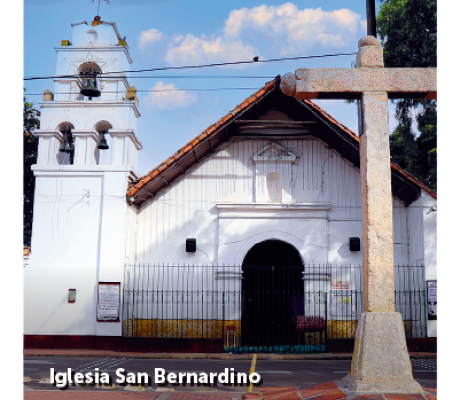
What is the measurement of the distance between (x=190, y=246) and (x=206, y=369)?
12.6ft

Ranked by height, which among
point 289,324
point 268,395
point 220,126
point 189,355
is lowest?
point 189,355

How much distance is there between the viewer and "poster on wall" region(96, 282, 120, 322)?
38.3 ft

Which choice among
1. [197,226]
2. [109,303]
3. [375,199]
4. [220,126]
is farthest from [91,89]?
[375,199]

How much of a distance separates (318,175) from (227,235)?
9.13ft

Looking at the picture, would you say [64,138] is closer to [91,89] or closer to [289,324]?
[91,89]

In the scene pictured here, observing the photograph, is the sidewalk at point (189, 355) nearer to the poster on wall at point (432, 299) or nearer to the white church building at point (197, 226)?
the white church building at point (197, 226)

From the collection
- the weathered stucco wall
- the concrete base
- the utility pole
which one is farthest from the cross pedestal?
the weathered stucco wall

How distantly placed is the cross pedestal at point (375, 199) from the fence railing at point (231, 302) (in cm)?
668

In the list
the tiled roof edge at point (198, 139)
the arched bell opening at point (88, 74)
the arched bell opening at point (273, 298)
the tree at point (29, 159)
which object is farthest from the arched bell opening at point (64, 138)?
the arched bell opening at point (273, 298)

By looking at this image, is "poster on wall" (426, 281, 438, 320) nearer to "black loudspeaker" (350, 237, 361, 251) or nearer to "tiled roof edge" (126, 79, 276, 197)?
"black loudspeaker" (350, 237, 361, 251)

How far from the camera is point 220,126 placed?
1223 cm

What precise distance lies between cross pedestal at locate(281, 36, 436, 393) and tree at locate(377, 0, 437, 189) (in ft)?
27.3

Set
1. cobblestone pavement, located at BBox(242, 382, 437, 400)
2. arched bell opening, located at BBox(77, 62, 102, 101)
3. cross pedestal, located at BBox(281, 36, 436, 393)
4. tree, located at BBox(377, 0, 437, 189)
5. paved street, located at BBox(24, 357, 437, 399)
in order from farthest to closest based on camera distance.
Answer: tree, located at BBox(377, 0, 437, 189) < arched bell opening, located at BBox(77, 62, 102, 101) < paved street, located at BBox(24, 357, 437, 399) < cross pedestal, located at BBox(281, 36, 436, 393) < cobblestone pavement, located at BBox(242, 382, 437, 400)

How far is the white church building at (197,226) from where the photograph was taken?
11.8 metres
